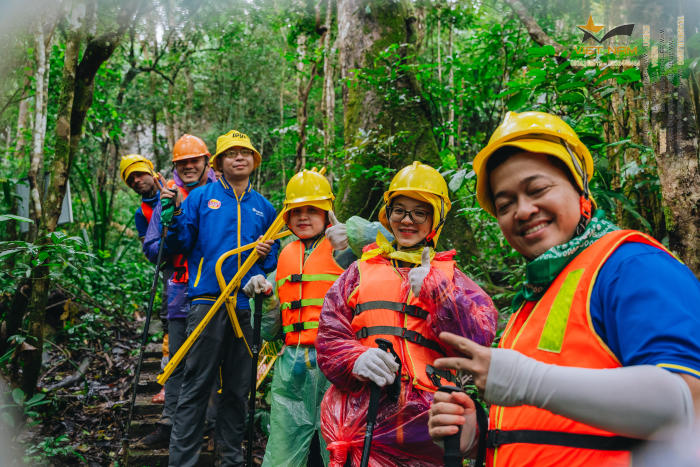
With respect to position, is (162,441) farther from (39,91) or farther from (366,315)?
(39,91)

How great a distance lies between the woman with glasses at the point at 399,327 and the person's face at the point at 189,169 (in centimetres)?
260

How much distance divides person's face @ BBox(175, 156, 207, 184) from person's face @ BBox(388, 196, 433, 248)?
8.78 ft

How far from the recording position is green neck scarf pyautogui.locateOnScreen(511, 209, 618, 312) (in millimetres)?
1143

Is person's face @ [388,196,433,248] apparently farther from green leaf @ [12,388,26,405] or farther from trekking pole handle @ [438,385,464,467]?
green leaf @ [12,388,26,405]

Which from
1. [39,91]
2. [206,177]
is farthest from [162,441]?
[39,91]

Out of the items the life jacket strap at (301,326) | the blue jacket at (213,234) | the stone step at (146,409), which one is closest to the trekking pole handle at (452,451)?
the life jacket strap at (301,326)

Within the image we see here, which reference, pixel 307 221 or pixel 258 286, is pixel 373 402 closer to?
pixel 258 286

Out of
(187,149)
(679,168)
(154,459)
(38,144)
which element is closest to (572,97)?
(679,168)

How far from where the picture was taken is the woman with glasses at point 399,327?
2062mm

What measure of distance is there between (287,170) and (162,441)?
9.26 m

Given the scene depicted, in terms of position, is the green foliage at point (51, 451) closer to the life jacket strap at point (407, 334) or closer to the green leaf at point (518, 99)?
the life jacket strap at point (407, 334)

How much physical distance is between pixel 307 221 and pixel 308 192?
215 mm

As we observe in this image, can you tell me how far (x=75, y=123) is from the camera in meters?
4.00

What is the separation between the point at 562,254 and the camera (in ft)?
3.77
